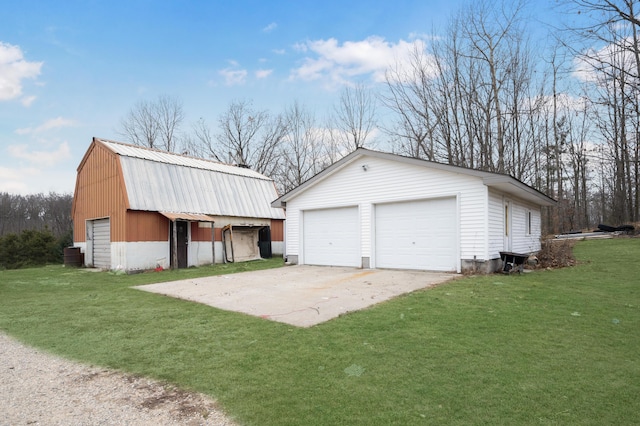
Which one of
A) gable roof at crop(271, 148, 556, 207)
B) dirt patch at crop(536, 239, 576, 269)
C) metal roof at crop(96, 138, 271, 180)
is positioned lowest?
dirt patch at crop(536, 239, 576, 269)

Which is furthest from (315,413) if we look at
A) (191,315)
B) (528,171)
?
(528,171)

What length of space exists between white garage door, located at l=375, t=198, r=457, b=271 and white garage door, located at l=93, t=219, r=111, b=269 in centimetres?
1215

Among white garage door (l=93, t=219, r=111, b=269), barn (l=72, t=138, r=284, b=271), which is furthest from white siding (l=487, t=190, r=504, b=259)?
white garage door (l=93, t=219, r=111, b=269)

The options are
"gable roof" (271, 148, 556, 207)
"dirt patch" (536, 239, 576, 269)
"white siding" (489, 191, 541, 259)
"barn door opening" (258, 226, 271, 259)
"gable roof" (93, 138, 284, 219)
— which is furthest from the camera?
"barn door opening" (258, 226, 271, 259)

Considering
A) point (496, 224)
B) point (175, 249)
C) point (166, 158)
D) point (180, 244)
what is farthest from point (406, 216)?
point (166, 158)

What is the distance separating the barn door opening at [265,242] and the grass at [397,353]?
12.0 metres

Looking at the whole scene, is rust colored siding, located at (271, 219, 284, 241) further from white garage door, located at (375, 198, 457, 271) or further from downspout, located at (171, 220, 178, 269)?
white garage door, located at (375, 198, 457, 271)

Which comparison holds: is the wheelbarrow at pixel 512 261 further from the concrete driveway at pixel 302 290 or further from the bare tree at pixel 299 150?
the bare tree at pixel 299 150

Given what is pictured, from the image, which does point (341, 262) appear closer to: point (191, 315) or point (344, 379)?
point (191, 315)

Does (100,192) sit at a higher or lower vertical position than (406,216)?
higher

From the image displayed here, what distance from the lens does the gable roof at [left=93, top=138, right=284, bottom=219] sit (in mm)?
15297

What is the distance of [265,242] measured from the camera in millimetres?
19828

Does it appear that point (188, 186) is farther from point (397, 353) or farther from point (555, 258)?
point (555, 258)

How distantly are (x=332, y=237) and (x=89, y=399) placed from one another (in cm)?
1084
